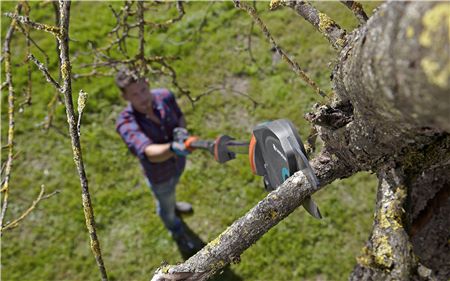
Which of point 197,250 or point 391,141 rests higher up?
point 391,141

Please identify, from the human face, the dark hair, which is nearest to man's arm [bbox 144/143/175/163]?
the human face

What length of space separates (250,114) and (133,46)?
79.2 inches

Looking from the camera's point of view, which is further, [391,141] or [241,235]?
[241,235]

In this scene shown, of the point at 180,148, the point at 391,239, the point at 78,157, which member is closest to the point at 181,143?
the point at 180,148

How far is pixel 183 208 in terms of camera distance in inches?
180

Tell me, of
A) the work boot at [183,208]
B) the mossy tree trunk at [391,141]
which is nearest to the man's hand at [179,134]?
the work boot at [183,208]

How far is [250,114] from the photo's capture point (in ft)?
17.2

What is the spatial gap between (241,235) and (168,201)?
114 inches

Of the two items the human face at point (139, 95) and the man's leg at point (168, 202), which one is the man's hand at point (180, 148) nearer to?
the human face at point (139, 95)

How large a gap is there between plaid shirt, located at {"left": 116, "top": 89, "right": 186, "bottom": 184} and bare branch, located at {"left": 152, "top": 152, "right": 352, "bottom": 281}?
217 cm

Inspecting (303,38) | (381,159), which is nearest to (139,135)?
(381,159)

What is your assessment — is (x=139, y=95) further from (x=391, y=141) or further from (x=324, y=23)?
(x=391, y=141)

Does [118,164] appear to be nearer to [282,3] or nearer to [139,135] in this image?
[139,135]

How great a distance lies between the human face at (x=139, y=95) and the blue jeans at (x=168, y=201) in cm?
76
